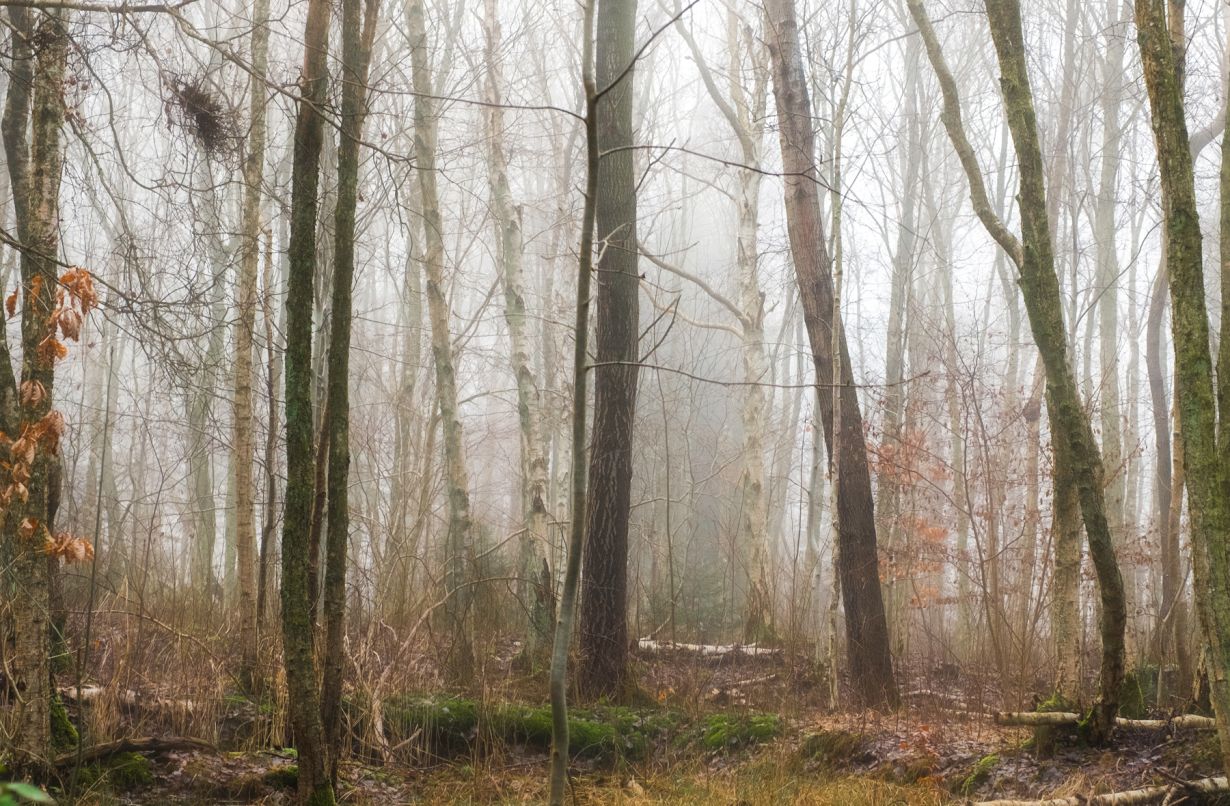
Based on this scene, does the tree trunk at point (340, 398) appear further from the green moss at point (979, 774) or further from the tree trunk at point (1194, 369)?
the tree trunk at point (1194, 369)

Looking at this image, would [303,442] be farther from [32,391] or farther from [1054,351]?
[1054,351]

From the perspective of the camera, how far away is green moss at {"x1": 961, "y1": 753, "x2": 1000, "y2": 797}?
4758 mm

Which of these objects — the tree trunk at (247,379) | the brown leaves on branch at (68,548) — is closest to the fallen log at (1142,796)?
the brown leaves on branch at (68,548)

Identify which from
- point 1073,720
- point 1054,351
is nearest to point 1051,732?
point 1073,720

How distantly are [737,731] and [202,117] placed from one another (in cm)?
483

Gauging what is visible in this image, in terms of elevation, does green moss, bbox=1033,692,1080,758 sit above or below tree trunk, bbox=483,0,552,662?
below

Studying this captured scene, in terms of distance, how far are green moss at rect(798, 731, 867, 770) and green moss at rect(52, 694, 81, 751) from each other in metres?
3.93

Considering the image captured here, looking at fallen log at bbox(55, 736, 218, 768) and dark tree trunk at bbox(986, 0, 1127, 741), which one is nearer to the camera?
fallen log at bbox(55, 736, 218, 768)

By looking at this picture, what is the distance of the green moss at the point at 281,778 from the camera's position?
461cm

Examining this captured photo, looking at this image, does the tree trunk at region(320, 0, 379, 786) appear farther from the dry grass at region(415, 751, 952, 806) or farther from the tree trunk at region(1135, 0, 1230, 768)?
the tree trunk at region(1135, 0, 1230, 768)

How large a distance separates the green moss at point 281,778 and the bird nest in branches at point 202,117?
331cm

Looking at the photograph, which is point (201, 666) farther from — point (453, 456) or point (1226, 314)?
point (1226, 314)

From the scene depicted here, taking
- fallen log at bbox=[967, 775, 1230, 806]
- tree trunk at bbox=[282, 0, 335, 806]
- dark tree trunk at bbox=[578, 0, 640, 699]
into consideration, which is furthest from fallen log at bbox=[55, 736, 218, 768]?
fallen log at bbox=[967, 775, 1230, 806]

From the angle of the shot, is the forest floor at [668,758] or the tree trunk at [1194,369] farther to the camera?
the forest floor at [668,758]
